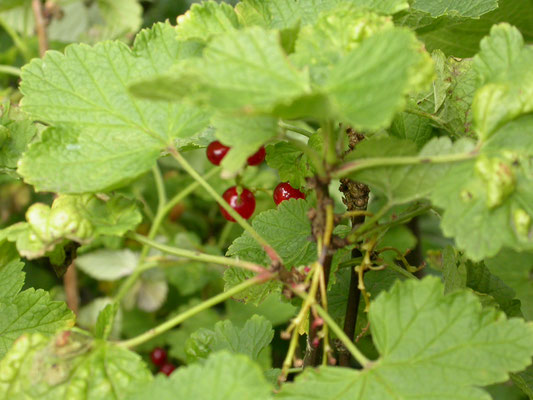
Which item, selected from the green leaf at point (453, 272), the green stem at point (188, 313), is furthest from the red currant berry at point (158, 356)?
the green stem at point (188, 313)

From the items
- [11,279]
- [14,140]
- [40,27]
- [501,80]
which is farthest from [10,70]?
[501,80]

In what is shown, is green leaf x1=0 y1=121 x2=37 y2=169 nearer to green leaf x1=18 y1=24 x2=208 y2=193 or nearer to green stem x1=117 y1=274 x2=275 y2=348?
green leaf x1=18 y1=24 x2=208 y2=193

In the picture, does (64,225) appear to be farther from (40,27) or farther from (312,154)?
(40,27)

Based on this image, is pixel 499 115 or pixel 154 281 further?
pixel 154 281

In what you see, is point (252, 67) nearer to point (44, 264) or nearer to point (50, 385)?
point (50, 385)

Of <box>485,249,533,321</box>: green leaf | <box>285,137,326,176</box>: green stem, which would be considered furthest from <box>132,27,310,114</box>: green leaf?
<box>485,249,533,321</box>: green leaf

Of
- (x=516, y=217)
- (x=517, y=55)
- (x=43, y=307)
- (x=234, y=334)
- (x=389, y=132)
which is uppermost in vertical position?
(x=517, y=55)

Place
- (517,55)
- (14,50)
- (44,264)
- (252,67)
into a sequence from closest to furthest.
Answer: (252,67) → (517,55) → (14,50) → (44,264)

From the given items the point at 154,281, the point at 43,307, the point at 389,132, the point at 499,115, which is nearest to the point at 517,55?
the point at 499,115
